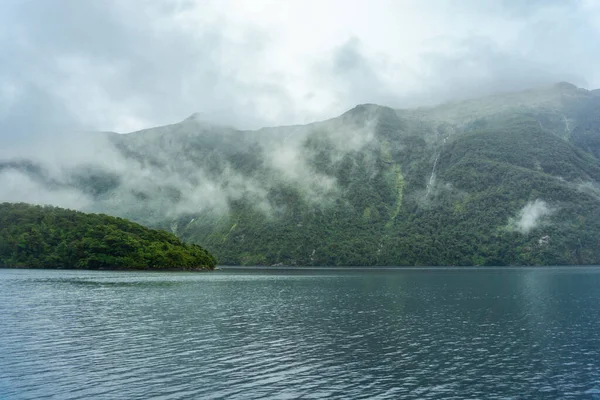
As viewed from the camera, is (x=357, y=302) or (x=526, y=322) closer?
(x=526, y=322)

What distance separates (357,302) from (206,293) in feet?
134

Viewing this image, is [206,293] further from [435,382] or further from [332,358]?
[435,382]

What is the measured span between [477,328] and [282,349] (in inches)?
1264

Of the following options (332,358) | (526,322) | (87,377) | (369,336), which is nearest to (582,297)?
(526,322)

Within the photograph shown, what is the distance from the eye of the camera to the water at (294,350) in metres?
36.6

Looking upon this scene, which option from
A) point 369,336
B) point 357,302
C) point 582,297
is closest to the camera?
point 369,336

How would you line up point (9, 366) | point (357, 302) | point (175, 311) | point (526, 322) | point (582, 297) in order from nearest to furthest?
point (9, 366) < point (526, 322) < point (175, 311) < point (357, 302) < point (582, 297)

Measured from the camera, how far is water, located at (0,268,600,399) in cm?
3656

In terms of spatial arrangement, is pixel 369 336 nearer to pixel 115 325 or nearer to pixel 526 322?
pixel 526 322

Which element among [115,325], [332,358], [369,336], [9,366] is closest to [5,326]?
[115,325]

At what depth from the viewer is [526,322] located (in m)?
71.6

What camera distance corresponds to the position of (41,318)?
68.6m

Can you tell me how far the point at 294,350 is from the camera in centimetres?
5062

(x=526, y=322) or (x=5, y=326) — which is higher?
(x=5, y=326)
